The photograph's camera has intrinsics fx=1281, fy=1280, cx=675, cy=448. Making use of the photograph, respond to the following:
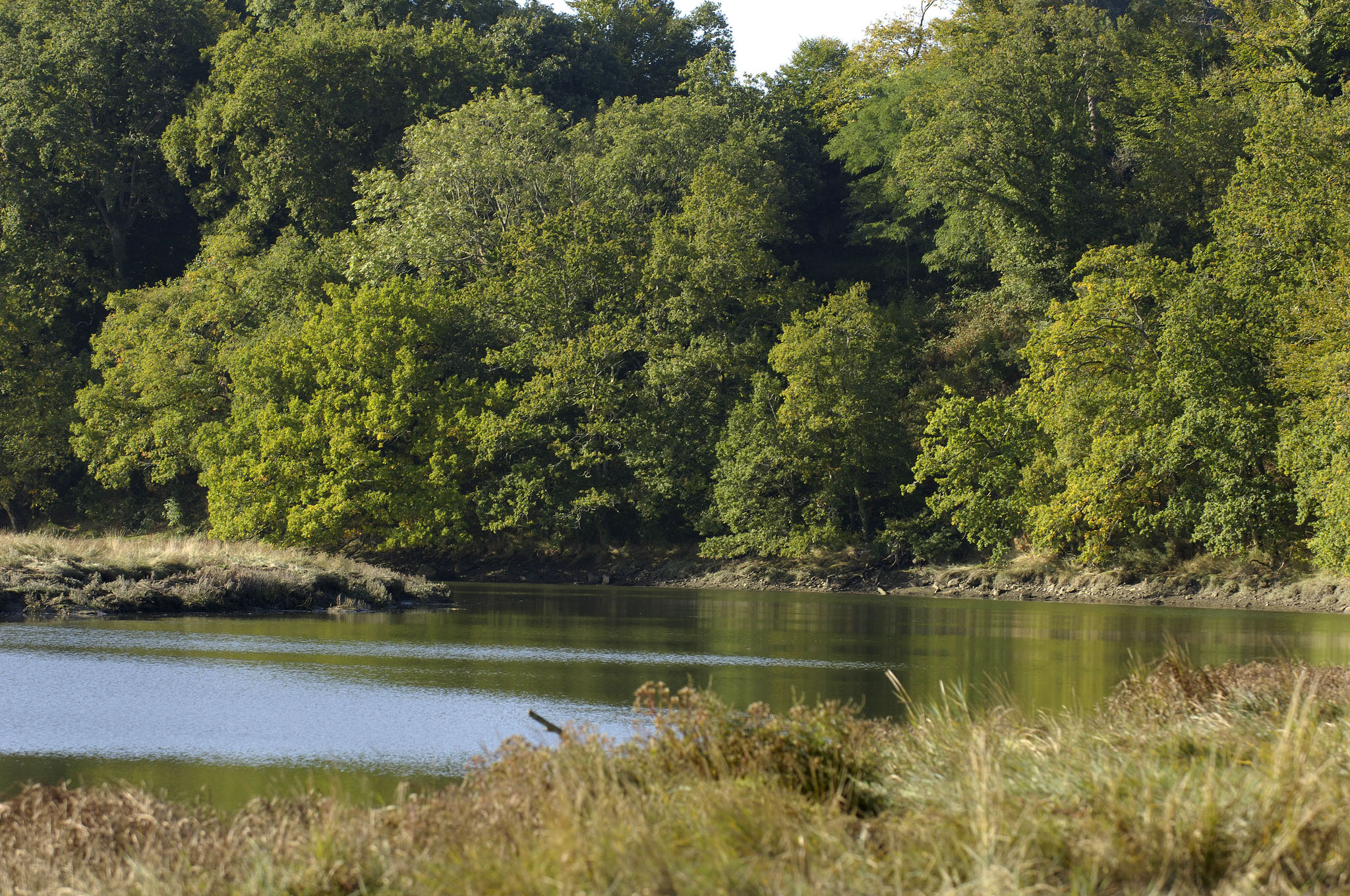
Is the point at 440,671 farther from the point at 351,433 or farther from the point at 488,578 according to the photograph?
the point at 488,578

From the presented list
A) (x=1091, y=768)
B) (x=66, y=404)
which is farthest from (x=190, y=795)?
(x=66, y=404)

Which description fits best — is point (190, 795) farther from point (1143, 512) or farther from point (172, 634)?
point (1143, 512)

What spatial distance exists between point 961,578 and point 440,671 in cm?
3237

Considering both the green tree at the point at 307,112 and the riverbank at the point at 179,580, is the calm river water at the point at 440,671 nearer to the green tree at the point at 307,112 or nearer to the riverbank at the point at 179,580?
the riverbank at the point at 179,580

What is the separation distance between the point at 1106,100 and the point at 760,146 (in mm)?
16599

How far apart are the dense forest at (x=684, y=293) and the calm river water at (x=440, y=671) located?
10001 mm

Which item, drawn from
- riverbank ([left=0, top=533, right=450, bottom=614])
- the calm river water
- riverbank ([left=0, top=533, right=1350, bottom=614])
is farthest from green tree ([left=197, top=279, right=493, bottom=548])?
the calm river water

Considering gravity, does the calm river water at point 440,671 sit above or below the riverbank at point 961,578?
above

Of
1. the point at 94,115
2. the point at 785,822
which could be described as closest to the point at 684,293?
the point at 94,115

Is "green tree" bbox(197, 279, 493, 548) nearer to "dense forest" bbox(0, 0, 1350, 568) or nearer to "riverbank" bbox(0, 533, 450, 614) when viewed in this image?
"dense forest" bbox(0, 0, 1350, 568)

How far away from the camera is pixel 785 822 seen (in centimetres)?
725

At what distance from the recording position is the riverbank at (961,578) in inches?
1657

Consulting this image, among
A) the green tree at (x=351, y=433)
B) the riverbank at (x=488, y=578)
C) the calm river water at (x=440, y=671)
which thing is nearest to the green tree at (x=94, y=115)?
the green tree at (x=351, y=433)

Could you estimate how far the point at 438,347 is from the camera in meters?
56.3
